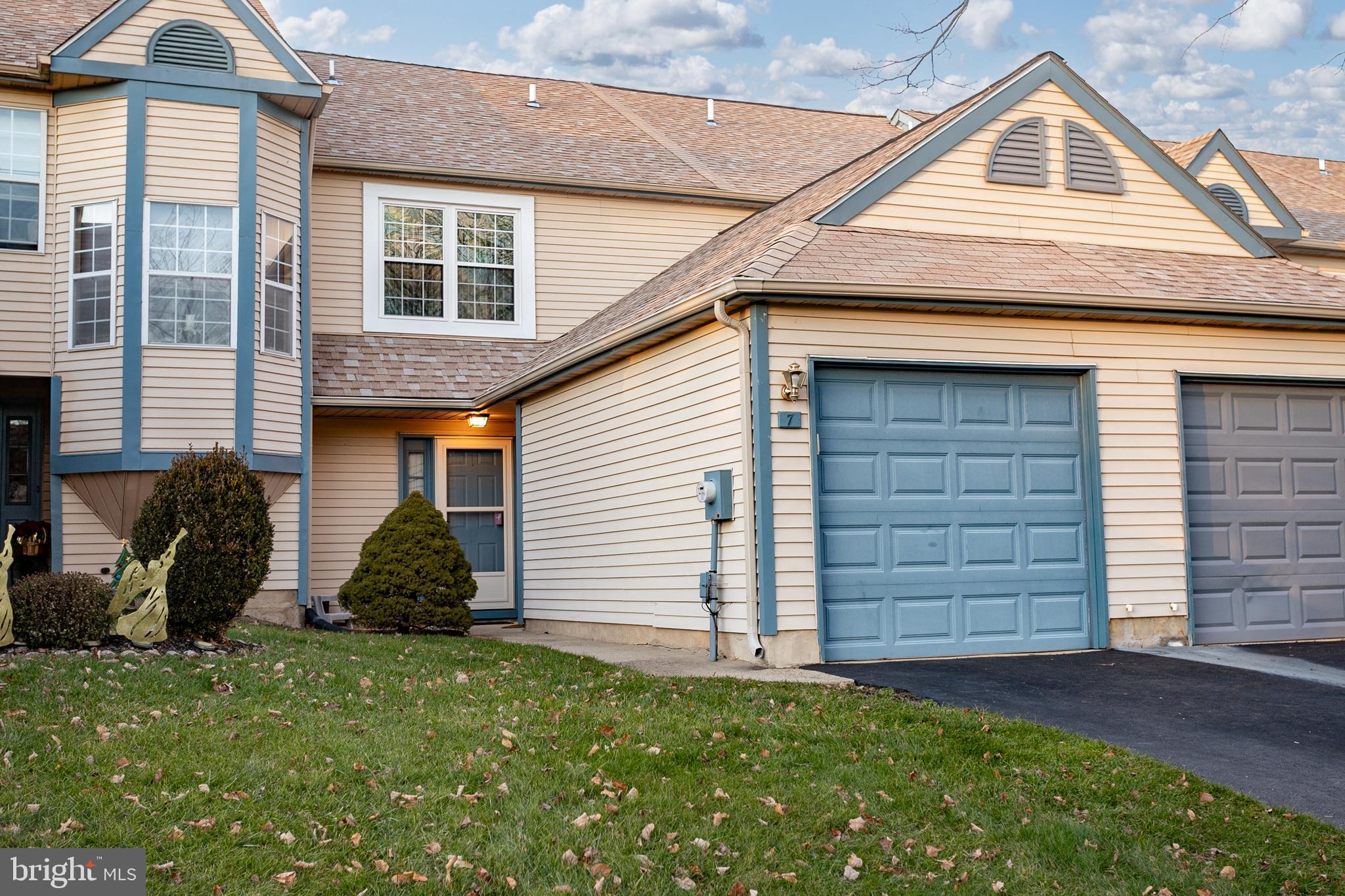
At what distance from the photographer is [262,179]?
1358 centimetres

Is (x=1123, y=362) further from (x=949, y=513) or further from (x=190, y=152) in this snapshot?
(x=190, y=152)

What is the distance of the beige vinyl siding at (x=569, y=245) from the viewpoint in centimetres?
1543

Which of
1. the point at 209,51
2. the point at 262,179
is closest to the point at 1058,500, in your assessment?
the point at 262,179

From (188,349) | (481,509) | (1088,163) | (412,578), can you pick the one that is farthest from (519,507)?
(1088,163)

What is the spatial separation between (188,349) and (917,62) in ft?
29.8

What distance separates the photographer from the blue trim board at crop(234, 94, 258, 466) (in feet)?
42.9

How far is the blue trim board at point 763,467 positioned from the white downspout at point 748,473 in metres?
0.03

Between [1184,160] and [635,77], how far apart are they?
9354mm

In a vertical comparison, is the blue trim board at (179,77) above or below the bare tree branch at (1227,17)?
above

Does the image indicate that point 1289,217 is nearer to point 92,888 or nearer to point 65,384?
point 65,384

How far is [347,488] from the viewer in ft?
50.0

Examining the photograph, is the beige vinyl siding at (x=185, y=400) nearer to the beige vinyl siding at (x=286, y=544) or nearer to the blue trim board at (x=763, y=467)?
the beige vinyl siding at (x=286, y=544)

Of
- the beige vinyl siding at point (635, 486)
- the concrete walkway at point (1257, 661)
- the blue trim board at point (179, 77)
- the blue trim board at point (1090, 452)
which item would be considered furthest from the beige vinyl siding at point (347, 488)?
the concrete walkway at point (1257, 661)

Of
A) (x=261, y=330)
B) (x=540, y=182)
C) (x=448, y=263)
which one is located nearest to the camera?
(x=261, y=330)
